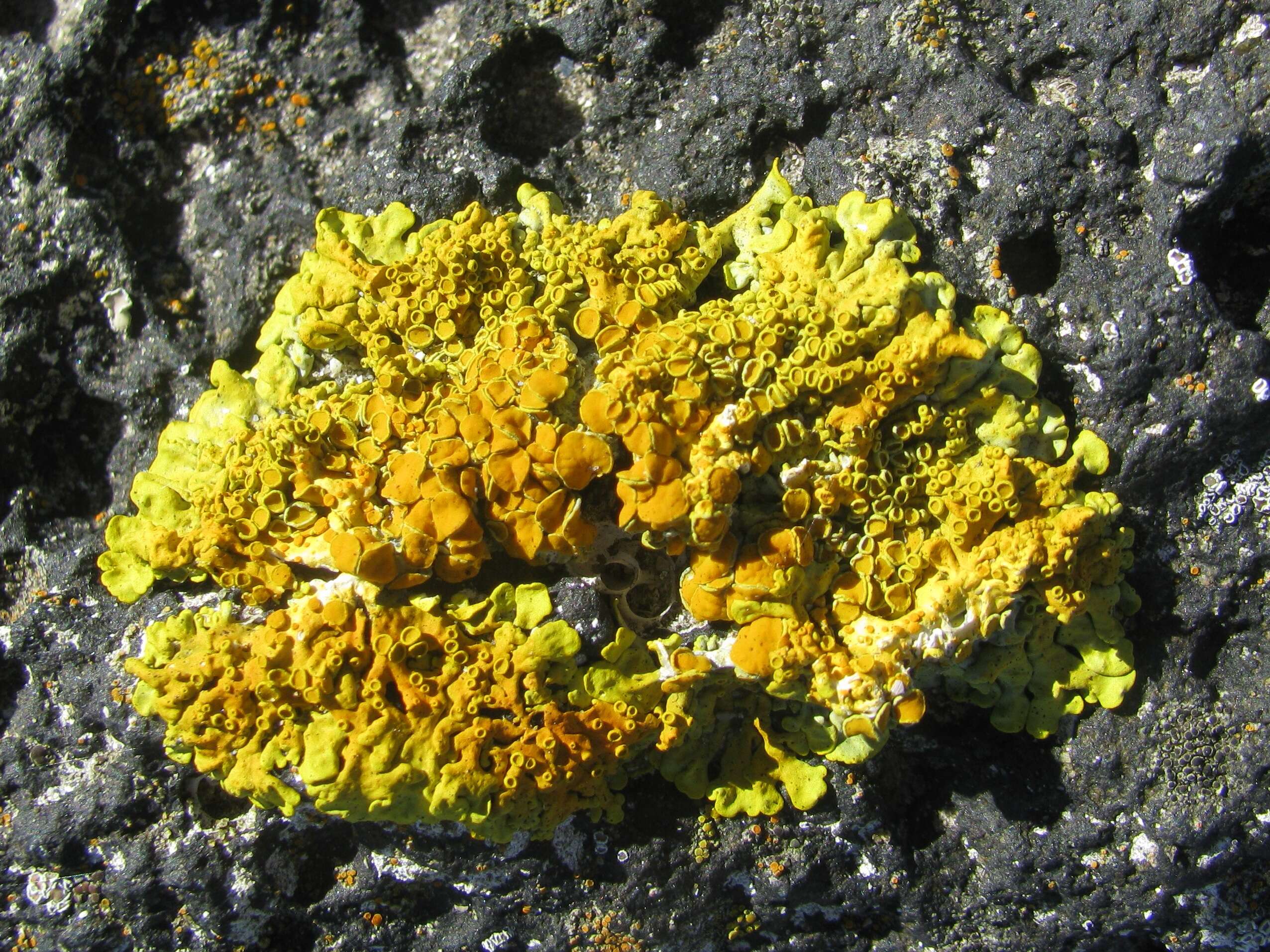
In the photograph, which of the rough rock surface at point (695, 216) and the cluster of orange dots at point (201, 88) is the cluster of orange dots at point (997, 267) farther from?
the cluster of orange dots at point (201, 88)

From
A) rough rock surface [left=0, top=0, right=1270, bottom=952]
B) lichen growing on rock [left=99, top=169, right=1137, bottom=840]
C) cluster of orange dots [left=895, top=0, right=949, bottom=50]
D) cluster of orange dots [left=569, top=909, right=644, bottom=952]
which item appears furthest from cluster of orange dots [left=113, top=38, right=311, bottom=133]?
cluster of orange dots [left=569, top=909, right=644, bottom=952]

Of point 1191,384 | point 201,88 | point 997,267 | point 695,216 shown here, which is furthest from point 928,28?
point 201,88

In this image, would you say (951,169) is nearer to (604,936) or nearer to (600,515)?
(600,515)

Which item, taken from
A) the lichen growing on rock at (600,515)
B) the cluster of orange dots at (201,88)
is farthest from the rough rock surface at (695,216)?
the lichen growing on rock at (600,515)

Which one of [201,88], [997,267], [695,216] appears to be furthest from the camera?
[201,88]

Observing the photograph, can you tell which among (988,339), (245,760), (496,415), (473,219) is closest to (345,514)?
(496,415)

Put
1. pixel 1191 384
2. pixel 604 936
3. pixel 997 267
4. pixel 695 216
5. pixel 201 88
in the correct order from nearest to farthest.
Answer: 1. pixel 1191 384
2. pixel 997 267
3. pixel 695 216
4. pixel 604 936
5. pixel 201 88

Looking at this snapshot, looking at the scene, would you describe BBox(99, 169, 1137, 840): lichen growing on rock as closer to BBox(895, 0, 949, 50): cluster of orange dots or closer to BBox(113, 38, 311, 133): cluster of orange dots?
BBox(895, 0, 949, 50): cluster of orange dots
